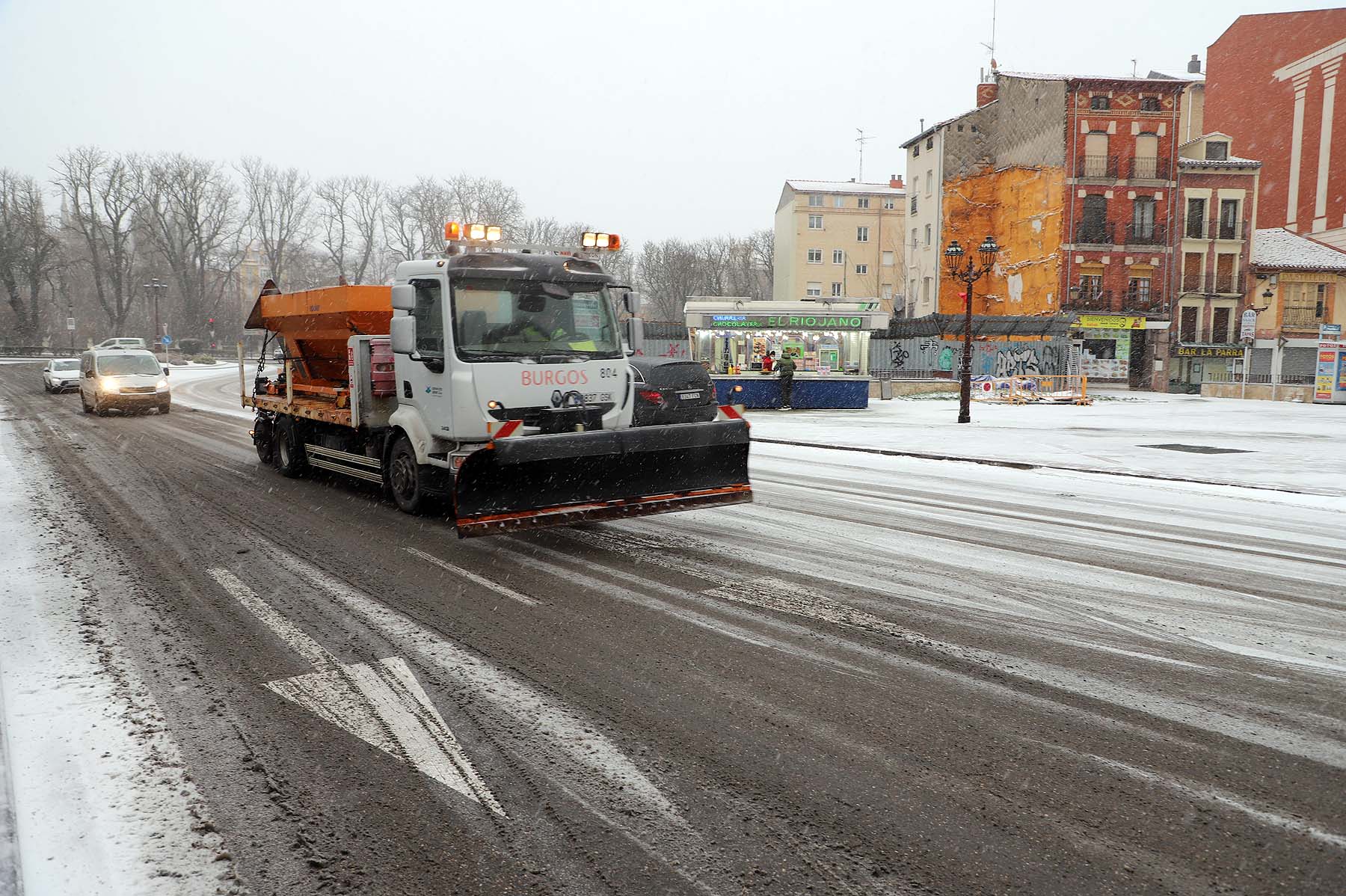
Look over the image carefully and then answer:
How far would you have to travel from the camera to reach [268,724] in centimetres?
416

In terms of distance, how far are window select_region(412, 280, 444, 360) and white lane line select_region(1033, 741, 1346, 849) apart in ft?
20.6

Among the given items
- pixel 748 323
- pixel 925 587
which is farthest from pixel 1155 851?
pixel 748 323

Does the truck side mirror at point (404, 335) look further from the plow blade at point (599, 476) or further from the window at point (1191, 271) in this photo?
the window at point (1191, 271)

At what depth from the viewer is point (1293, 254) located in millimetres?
49000

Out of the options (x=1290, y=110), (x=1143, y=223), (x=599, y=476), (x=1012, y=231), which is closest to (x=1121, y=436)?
(x=599, y=476)

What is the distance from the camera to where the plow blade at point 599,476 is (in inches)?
286

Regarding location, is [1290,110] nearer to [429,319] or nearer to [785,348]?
[785,348]

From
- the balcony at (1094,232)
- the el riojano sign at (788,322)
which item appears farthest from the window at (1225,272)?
the el riojano sign at (788,322)

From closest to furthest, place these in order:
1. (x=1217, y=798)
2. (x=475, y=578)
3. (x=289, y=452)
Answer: (x=1217, y=798) → (x=475, y=578) → (x=289, y=452)

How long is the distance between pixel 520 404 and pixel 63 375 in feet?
106

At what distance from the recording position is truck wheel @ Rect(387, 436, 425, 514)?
905 centimetres

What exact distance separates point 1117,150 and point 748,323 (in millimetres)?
28243

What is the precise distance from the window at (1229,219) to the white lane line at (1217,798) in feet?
168

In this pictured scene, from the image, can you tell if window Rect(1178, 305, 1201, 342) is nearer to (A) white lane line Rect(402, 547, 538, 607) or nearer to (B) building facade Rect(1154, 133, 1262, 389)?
(B) building facade Rect(1154, 133, 1262, 389)
